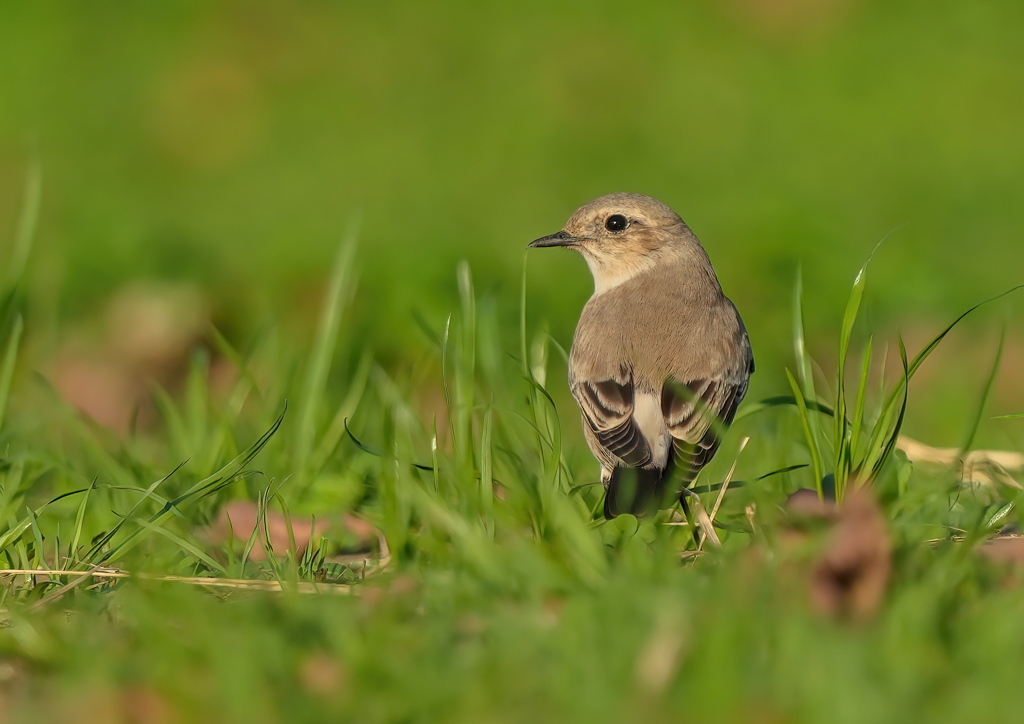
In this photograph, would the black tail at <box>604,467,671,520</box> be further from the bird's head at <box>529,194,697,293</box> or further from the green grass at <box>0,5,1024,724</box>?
the bird's head at <box>529,194,697,293</box>

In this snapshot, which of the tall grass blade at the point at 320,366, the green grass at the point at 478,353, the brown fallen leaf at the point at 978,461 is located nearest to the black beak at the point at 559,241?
the green grass at the point at 478,353

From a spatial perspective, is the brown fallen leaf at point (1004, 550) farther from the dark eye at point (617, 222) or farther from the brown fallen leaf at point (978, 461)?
the dark eye at point (617, 222)

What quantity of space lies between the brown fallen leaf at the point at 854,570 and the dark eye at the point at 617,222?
3.38 meters

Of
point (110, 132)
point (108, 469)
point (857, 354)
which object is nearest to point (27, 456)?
point (108, 469)

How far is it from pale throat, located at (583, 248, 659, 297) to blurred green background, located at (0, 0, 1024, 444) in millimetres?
2372

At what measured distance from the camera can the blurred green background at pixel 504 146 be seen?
10367 mm

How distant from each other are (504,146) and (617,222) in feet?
24.3

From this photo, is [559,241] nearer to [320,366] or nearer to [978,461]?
[320,366]

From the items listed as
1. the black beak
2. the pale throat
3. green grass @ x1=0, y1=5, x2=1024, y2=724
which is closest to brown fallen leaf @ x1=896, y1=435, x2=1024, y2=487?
green grass @ x1=0, y1=5, x2=1024, y2=724

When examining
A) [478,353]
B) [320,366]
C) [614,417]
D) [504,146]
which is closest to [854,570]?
[614,417]

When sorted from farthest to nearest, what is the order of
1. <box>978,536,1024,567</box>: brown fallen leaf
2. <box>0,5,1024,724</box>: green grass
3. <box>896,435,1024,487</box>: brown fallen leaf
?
<box>896,435,1024,487</box>: brown fallen leaf, <box>978,536,1024,567</box>: brown fallen leaf, <box>0,5,1024,724</box>: green grass

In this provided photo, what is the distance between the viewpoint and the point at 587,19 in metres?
15.9

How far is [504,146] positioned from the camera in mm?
13812

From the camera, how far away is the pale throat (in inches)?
259
